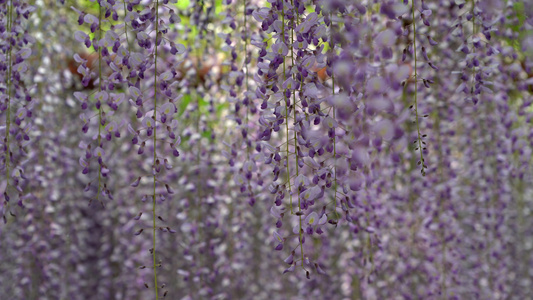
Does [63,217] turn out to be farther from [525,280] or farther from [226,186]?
[525,280]

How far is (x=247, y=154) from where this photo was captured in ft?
5.82

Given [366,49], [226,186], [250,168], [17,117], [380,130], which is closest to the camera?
[380,130]

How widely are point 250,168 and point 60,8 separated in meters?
1.61

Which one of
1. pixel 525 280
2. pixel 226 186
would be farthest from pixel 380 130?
pixel 525 280

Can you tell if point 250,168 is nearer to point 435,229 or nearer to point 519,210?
point 435,229

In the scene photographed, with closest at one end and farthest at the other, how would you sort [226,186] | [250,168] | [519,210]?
[250,168]
[226,186]
[519,210]

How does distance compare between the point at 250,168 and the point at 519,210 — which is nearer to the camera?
the point at 250,168

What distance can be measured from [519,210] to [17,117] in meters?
2.59

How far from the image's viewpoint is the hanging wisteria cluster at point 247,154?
141 cm

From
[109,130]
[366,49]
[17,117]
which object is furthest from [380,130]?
[17,117]

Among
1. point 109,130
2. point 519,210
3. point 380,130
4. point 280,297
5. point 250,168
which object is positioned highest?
point 380,130

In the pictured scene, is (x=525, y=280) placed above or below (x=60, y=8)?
below

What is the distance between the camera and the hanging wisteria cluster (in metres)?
1.41

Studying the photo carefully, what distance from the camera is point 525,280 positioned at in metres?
2.96
